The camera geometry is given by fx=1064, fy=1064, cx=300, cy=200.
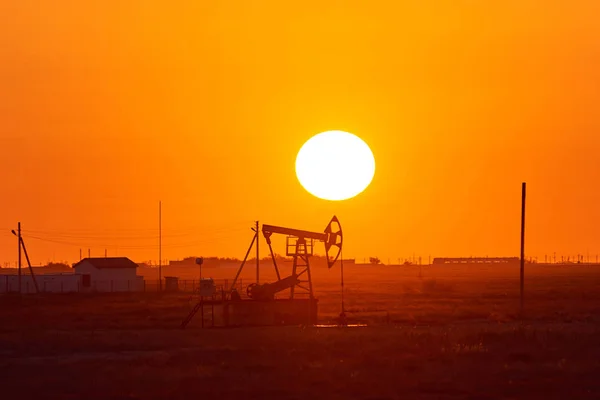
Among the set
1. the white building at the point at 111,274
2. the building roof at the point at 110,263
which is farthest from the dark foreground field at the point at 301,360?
the building roof at the point at 110,263

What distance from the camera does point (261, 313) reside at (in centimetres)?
5066

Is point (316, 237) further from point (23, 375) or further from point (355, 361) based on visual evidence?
point (23, 375)

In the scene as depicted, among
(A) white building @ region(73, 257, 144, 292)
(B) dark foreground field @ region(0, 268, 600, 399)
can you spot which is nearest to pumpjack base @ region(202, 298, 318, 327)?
Result: (B) dark foreground field @ region(0, 268, 600, 399)

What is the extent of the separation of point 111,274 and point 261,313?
52.1 m

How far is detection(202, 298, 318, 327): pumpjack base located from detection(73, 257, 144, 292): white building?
1884 inches

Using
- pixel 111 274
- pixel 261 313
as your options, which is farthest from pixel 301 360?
pixel 111 274

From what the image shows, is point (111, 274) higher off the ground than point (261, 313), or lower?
higher

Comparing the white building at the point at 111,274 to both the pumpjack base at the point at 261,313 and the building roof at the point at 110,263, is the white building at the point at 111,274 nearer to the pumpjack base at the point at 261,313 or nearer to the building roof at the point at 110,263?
the building roof at the point at 110,263

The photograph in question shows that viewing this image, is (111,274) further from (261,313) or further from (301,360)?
(301,360)

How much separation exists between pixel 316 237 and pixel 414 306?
58.5 ft

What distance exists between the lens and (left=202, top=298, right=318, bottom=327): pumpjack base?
50.4m

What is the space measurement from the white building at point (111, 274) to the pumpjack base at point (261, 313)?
4786 cm

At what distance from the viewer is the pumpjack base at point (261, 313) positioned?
50.4 meters

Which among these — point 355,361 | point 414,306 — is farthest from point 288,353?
point 414,306
